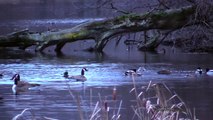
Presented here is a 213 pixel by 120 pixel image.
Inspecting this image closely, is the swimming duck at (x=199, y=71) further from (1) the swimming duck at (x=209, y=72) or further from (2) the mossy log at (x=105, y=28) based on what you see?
(2) the mossy log at (x=105, y=28)

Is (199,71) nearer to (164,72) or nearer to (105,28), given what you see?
(164,72)

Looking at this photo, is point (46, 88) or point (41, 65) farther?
point (41, 65)

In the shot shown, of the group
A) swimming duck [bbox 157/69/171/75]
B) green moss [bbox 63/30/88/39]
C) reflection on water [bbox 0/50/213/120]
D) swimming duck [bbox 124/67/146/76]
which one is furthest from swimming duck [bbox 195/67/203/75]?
green moss [bbox 63/30/88/39]

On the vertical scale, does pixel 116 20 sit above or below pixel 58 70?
above

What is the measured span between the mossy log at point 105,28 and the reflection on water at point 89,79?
2.03 ft

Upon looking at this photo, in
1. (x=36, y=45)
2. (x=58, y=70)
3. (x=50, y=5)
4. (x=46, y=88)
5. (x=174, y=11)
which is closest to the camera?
(x=46, y=88)

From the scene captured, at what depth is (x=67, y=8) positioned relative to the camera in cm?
6047

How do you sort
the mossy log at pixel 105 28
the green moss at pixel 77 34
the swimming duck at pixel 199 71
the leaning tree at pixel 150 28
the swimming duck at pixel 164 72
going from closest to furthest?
the swimming duck at pixel 164 72, the swimming duck at pixel 199 71, the leaning tree at pixel 150 28, the mossy log at pixel 105 28, the green moss at pixel 77 34

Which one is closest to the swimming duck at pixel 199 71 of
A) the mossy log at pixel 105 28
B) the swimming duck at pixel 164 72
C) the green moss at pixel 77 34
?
the swimming duck at pixel 164 72

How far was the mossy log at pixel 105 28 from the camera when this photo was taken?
23.7m

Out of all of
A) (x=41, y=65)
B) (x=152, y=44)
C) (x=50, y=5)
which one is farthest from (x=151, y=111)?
(x=50, y=5)

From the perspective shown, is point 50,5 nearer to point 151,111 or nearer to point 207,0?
point 207,0

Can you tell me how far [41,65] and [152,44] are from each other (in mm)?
7205

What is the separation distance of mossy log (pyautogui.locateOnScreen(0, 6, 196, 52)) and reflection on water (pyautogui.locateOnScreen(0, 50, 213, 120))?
62cm
